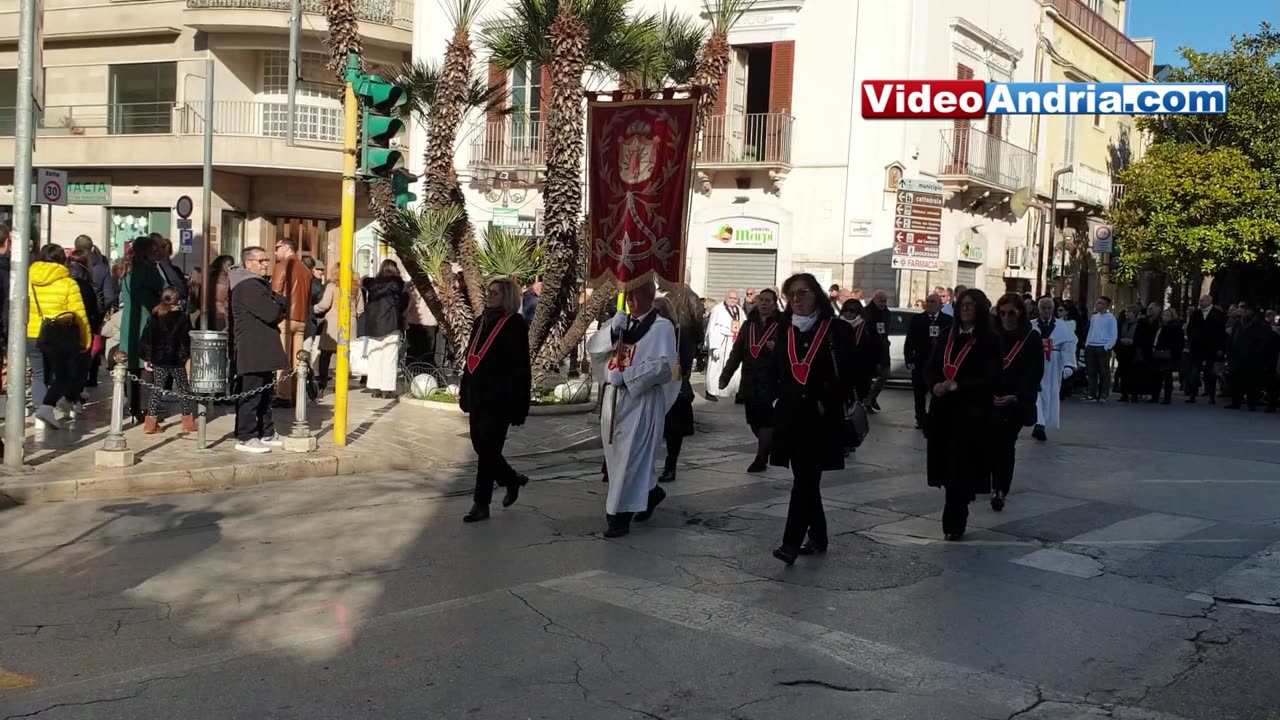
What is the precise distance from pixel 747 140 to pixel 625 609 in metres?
21.2

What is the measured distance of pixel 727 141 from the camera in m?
26.4

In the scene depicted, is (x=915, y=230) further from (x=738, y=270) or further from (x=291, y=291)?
(x=291, y=291)

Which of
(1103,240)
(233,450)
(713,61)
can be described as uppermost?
(713,61)

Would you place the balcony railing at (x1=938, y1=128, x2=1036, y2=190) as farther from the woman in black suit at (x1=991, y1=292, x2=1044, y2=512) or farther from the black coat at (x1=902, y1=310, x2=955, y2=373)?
the woman in black suit at (x1=991, y1=292, x2=1044, y2=512)

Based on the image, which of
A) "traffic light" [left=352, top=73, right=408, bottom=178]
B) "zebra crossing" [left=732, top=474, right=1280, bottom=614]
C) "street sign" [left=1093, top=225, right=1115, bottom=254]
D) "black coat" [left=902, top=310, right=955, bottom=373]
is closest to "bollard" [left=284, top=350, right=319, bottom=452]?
"traffic light" [left=352, top=73, right=408, bottom=178]

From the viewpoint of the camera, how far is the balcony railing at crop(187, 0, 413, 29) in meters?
28.6

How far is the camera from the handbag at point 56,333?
11000 mm

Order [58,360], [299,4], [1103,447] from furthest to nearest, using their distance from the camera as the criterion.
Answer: [299,4] → [1103,447] → [58,360]

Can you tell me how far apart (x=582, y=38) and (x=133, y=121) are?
19487 millimetres

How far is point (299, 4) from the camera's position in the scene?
92.6 ft

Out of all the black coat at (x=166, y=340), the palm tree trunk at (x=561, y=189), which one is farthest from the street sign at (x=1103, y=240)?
the black coat at (x=166, y=340)

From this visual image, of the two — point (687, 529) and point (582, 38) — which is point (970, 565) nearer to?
point (687, 529)

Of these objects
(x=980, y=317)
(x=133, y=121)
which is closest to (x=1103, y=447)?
(x=980, y=317)

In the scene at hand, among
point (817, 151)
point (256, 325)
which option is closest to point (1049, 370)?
point (256, 325)
